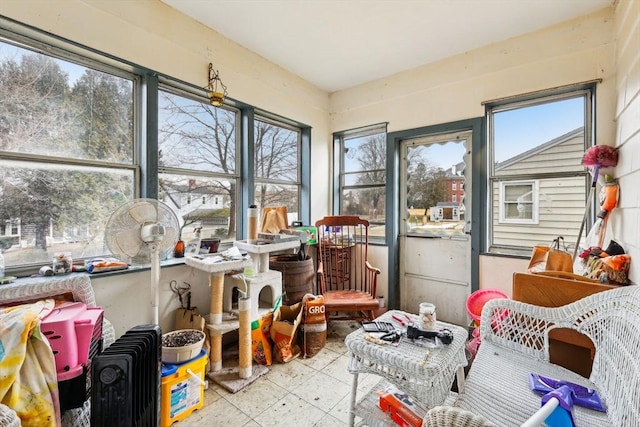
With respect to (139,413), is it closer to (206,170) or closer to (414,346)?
(414,346)

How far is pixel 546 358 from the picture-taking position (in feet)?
4.72

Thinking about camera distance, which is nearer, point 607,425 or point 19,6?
point 607,425

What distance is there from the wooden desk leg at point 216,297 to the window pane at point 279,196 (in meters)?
1.15

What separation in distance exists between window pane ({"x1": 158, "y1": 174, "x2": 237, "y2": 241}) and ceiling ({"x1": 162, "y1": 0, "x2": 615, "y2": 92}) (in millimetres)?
1343

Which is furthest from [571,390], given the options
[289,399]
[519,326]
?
[289,399]

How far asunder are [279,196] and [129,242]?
5.97 feet

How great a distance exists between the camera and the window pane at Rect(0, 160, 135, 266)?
1658mm

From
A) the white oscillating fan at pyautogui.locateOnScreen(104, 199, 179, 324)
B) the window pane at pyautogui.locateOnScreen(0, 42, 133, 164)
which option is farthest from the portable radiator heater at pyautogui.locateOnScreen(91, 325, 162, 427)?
the window pane at pyautogui.locateOnScreen(0, 42, 133, 164)

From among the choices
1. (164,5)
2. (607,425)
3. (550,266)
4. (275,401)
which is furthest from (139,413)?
(164,5)

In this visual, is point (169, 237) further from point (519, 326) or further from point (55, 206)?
point (519, 326)

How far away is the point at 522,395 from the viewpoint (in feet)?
3.84

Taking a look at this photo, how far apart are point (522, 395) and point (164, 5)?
10.7 ft

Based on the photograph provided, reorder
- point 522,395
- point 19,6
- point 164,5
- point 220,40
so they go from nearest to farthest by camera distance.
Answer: point 522,395, point 19,6, point 164,5, point 220,40

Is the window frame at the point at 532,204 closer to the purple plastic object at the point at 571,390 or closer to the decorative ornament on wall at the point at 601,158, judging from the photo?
the decorative ornament on wall at the point at 601,158
